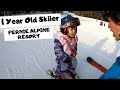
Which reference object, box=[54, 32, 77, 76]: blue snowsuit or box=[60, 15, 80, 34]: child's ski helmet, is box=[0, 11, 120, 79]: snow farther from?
box=[54, 32, 77, 76]: blue snowsuit

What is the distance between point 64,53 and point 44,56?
1.36 meters

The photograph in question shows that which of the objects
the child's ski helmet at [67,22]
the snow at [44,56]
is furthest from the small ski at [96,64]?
the child's ski helmet at [67,22]

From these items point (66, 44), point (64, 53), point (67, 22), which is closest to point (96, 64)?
point (64, 53)

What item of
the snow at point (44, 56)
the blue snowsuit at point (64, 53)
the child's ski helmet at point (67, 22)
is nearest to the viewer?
the child's ski helmet at point (67, 22)

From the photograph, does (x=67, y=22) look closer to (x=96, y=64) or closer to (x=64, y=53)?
(x=64, y=53)

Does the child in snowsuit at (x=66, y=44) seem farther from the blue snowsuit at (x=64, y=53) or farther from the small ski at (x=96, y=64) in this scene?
the small ski at (x=96, y=64)

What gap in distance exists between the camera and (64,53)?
3.48m

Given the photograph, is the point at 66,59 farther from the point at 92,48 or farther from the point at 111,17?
the point at 92,48

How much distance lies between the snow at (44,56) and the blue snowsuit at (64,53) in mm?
285

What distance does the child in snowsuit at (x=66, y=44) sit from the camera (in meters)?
3.30

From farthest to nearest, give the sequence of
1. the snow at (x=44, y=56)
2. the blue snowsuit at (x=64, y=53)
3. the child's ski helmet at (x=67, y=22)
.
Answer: the snow at (x=44, y=56) < the blue snowsuit at (x=64, y=53) < the child's ski helmet at (x=67, y=22)

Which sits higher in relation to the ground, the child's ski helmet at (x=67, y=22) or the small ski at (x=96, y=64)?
the child's ski helmet at (x=67, y=22)

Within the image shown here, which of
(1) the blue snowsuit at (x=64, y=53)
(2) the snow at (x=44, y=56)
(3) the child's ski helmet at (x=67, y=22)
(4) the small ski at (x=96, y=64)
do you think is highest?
(3) the child's ski helmet at (x=67, y=22)

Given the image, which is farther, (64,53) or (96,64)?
(96,64)
